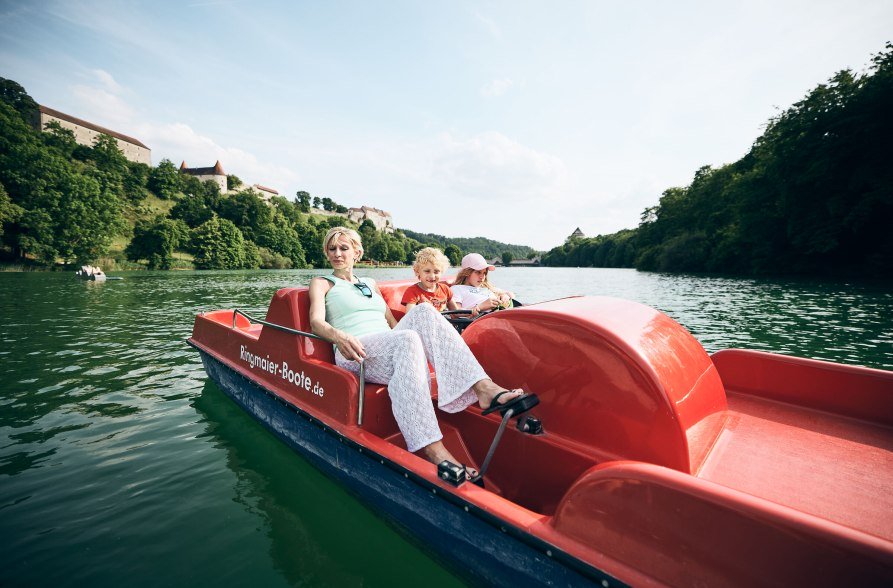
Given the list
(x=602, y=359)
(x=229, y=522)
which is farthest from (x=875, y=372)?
(x=229, y=522)

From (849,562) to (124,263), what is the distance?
55.1 meters

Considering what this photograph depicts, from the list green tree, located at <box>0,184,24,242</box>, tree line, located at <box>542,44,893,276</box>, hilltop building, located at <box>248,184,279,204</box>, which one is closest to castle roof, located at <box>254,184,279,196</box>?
hilltop building, located at <box>248,184,279,204</box>

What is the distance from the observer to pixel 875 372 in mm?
2580

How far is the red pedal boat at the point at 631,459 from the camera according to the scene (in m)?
1.30

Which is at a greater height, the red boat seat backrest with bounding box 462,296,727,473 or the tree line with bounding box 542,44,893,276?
the tree line with bounding box 542,44,893,276

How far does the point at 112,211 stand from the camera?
1732 inches

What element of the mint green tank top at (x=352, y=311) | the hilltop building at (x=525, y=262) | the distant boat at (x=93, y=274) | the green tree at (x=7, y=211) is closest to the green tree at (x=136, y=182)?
the green tree at (x=7, y=211)

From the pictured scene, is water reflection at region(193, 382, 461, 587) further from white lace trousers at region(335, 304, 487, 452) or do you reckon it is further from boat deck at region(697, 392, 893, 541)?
boat deck at region(697, 392, 893, 541)

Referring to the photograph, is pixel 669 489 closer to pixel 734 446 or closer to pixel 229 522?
pixel 734 446

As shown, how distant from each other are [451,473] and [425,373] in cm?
70

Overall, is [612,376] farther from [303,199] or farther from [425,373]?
[303,199]

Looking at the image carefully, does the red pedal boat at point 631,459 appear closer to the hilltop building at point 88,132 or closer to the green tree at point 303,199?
the hilltop building at point 88,132

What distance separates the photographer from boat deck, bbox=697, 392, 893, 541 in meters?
1.69

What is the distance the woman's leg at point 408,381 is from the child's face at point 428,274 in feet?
5.17
